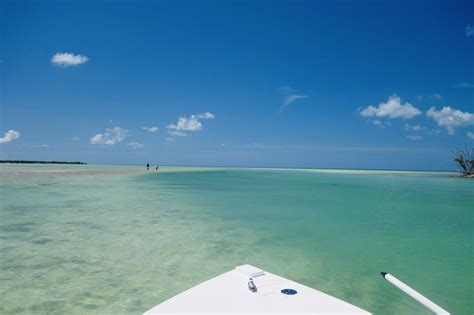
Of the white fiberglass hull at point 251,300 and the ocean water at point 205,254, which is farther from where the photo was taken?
the ocean water at point 205,254

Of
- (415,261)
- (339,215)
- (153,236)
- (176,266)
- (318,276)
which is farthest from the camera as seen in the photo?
(339,215)

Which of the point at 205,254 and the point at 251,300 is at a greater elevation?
the point at 251,300

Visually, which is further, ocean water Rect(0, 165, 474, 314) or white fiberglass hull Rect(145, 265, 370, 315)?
ocean water Rect(0, 165, 474, 314)

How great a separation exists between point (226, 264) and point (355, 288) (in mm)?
2787

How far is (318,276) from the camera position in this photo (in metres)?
6.34

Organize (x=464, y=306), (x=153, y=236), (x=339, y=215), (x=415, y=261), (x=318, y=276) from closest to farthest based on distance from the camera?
(x=464, y=306) < (x=318, y=276) < (x=415, y=261) < (x=153, y=236) < (x=339, y=215)

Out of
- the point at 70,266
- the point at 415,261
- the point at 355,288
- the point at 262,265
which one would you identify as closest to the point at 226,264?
the point at 262,265

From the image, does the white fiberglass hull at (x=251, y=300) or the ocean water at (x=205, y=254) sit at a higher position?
the white fiberglass hull at (x=251, y=300)

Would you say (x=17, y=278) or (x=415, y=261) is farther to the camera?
(x=415, y=261)

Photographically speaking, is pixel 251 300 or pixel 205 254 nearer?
pixel 251 300

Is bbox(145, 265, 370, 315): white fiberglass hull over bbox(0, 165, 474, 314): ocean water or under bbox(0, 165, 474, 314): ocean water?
over

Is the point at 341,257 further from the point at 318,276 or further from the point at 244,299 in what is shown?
the point at 244,299

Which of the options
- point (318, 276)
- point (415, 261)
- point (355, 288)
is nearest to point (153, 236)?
point (318, 276)

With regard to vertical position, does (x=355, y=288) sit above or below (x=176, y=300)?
below
